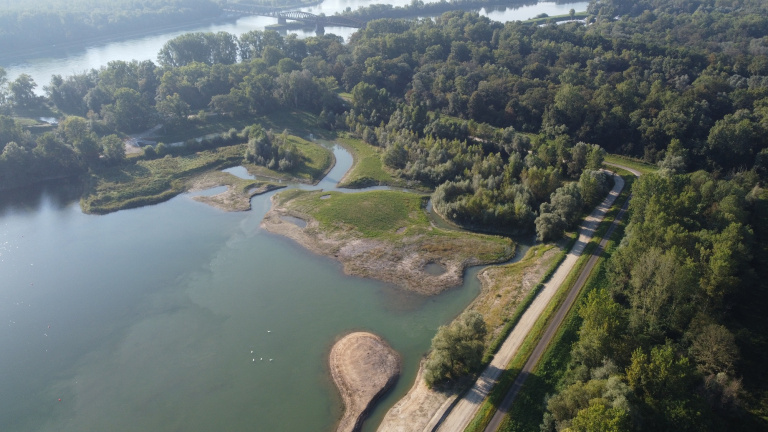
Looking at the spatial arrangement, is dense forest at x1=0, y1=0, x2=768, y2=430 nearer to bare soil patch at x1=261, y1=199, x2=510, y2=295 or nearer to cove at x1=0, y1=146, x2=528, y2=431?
bare soil patch at x1=261, y1=199, x2=510, y2=295

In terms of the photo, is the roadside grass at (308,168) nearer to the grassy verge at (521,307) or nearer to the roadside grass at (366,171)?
the roadside grass at (366,171)

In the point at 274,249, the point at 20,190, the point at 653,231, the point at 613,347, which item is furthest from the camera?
the point at 20,190

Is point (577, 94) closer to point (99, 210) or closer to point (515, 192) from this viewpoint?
point (515, 192)

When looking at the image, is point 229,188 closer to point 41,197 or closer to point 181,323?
point 41,197

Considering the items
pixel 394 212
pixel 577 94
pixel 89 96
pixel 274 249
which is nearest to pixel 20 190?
pixel 89 96

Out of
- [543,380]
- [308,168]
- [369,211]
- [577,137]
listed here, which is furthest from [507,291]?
[577,137]

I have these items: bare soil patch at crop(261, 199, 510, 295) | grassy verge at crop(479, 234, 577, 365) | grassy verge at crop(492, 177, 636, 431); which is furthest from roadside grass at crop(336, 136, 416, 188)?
grassy verge at crop(492, 177, 636, 431)
